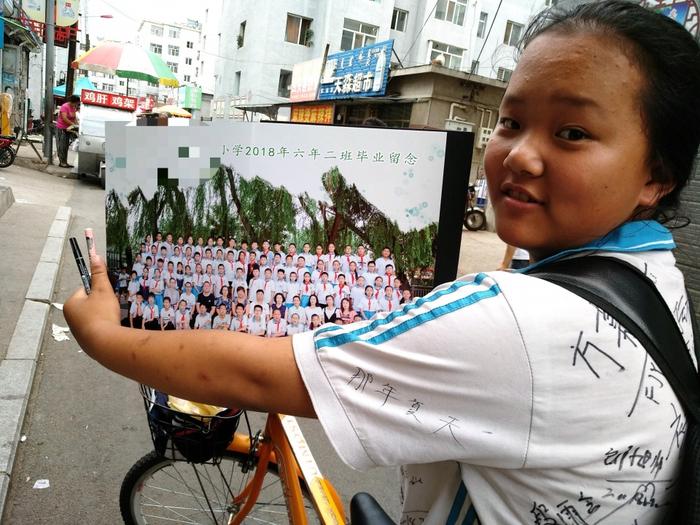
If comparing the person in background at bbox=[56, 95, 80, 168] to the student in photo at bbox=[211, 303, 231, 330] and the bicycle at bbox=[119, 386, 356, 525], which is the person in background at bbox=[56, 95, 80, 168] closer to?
the bicycle at bbox=[119, 386, 356, 525]

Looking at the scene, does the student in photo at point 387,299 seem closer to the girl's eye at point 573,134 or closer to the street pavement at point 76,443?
the girl's eye at point 573,134

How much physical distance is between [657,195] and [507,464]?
509 millimetres

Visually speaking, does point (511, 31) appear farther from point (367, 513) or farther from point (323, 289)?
point (367, 513)

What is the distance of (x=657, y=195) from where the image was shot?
2.76ft

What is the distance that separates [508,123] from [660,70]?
232mm

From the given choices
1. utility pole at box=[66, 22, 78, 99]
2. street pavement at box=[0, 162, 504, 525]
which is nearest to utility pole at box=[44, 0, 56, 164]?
utility pole at box=[66, 22, 78, 99]

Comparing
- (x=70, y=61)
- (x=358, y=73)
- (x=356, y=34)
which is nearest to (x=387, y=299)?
(x=358, y=73)

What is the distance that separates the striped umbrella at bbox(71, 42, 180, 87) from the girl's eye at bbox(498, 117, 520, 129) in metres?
12.8

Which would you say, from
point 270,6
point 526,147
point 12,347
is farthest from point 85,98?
point 270,6

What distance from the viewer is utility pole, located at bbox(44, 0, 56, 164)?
38.8ft

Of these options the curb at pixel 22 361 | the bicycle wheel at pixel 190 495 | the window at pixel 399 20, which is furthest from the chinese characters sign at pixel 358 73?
the bicycle wheel at pixel 190 495

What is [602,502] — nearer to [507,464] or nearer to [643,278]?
[507,464]

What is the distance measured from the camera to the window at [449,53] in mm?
24703

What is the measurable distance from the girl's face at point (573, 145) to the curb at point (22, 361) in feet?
8.12
